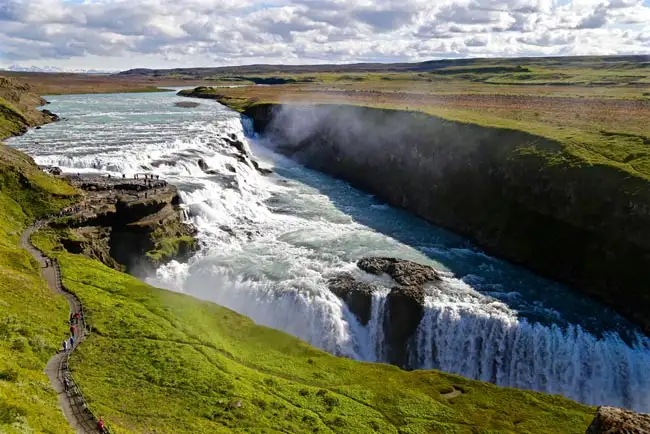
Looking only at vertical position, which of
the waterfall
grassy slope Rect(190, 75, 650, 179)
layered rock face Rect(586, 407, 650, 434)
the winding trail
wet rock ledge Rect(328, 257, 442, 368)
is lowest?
the waterfall

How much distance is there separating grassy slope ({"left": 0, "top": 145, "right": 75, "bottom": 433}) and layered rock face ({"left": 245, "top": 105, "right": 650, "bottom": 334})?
48367mm

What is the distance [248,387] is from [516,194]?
47206 millimetres

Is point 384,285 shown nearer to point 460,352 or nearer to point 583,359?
point 460,352

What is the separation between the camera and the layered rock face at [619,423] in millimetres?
19766

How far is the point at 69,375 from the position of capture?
88.3ft

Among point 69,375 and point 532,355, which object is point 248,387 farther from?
point 532,355

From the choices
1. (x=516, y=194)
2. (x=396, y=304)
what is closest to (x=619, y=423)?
(x=396, y=304)

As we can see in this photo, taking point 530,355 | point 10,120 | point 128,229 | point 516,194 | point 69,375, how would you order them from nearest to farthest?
point 69,375 → point 530,355 → point 128,229 → point 516,194 → point 10,120

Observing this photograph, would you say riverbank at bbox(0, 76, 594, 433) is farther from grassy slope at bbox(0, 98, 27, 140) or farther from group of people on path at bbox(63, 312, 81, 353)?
grassy slope at bbox(0, 98, 27, 140)

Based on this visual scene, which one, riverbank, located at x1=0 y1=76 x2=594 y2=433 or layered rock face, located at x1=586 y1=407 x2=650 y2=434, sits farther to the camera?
riverbank, located at x1=0 y1=76 x2=594 y2=433

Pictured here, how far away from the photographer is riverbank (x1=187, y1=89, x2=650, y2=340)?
51.3 m

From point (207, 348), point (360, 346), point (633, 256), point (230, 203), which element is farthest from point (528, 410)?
point (230, 203)

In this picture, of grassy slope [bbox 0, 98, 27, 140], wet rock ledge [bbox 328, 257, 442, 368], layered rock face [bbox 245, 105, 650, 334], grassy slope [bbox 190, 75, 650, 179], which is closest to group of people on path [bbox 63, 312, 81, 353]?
wet rock ledge [bbox 328, 257, 442, 368]

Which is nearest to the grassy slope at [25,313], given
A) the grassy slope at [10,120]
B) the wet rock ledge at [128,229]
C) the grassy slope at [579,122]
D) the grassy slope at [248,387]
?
the grassy slope at [248,387]
